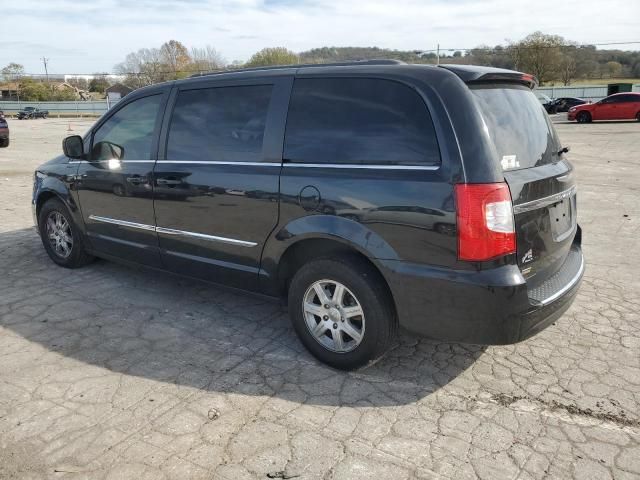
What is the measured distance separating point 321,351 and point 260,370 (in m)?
0.42

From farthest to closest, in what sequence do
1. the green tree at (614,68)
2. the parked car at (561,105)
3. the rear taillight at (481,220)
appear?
the green tree at (614,68) → the parked car at (561,105) → the rear taillight at (481,220)

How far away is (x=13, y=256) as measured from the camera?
6000 mm

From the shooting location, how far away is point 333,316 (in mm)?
3377

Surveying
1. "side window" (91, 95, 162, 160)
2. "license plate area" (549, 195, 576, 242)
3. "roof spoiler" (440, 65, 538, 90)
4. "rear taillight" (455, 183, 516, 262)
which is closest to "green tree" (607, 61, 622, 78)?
"license plate area" (549, 195, 576, 242)

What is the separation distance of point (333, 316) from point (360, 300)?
285mm

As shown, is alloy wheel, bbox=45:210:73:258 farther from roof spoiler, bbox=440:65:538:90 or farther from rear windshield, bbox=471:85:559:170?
rear windshield, bbox=471:85:559:170

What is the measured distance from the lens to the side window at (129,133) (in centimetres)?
439

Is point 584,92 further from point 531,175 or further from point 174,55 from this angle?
point 174,55

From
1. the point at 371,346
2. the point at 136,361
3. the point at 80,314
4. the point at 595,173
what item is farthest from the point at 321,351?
the point at 595,173

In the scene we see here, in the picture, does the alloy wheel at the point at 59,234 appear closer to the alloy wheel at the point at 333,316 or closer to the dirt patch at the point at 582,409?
the alloy wheel at the point at 333,316

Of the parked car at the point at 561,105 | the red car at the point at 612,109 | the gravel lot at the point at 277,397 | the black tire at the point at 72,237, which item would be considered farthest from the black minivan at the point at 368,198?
the parked car at the point at 561,105

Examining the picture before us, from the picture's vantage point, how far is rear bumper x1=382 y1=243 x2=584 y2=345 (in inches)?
109

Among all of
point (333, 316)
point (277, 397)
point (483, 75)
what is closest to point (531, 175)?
point (483, 75)

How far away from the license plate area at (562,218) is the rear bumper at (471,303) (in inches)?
14.3
